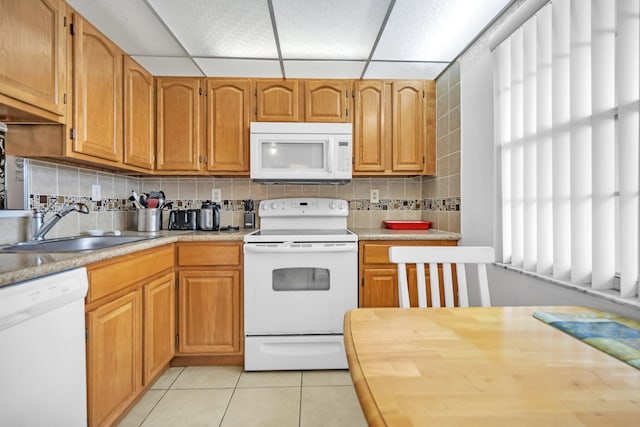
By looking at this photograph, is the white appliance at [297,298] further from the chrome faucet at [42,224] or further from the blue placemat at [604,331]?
the blue placemat at [604,331]

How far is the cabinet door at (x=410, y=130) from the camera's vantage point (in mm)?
2619

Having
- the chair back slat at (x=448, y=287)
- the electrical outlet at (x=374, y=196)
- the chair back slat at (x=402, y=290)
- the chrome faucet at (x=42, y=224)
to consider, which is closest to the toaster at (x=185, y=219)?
the chrome faucet at (x=42, y=224)

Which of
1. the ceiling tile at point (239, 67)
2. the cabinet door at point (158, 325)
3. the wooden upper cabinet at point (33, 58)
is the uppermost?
the ceiling tile at point (239, 67)

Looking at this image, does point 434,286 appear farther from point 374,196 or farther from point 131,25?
point 131,25

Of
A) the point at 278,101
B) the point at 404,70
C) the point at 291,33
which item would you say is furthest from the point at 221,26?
the point at 404,70

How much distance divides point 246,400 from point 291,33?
2128 mm

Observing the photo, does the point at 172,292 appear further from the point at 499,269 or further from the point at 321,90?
the point at 499,269

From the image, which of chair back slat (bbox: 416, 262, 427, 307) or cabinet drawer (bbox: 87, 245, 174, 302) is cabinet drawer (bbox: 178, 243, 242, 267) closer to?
cabinet drawer (bbox: 87, 245, 174, 302)

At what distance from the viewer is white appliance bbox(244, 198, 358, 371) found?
2.12m

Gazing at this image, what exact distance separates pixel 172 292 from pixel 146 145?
108 centimetres

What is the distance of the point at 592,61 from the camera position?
3.93 feet

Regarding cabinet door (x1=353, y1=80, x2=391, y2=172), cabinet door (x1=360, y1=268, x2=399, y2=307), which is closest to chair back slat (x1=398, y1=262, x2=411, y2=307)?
cabinet door (x1=360, y1=268, x2=399, y2=307)

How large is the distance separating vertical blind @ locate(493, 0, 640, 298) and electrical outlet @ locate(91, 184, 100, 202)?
2.59 m

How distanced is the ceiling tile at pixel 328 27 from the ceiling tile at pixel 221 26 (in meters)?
0.10
